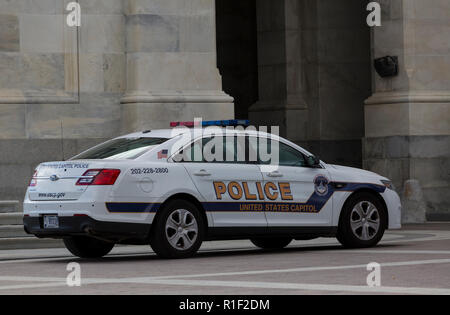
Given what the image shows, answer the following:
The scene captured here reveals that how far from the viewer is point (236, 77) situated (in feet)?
96.8

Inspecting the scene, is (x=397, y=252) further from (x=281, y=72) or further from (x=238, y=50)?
(x=238, y=50)

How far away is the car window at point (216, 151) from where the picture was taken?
14.8m

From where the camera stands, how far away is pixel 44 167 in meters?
14.4

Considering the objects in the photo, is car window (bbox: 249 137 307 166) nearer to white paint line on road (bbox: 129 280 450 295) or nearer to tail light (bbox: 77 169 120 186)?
tail light (bbox: 77 169 120 186)

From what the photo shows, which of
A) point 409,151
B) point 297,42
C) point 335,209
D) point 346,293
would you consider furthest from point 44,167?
point 297,42

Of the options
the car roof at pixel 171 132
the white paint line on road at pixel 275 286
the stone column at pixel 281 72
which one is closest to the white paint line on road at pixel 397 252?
the car roof at pixel 171 132

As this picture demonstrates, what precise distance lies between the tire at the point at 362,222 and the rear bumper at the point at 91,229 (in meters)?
2.96

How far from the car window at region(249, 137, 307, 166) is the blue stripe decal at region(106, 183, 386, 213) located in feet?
1.64

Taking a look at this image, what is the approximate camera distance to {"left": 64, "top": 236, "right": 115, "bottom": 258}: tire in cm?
1508

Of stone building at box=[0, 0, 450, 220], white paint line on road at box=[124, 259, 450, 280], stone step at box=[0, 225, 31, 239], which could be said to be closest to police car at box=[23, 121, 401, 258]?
white paint line on road at box=[124, 259, 450, 280]

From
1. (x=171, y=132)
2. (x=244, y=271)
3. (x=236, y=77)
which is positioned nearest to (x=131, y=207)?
(x=171, y=132)

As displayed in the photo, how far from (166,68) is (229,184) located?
23.5 feet

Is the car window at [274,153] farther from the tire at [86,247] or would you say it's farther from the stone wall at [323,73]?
the stone wall at [323,73]
